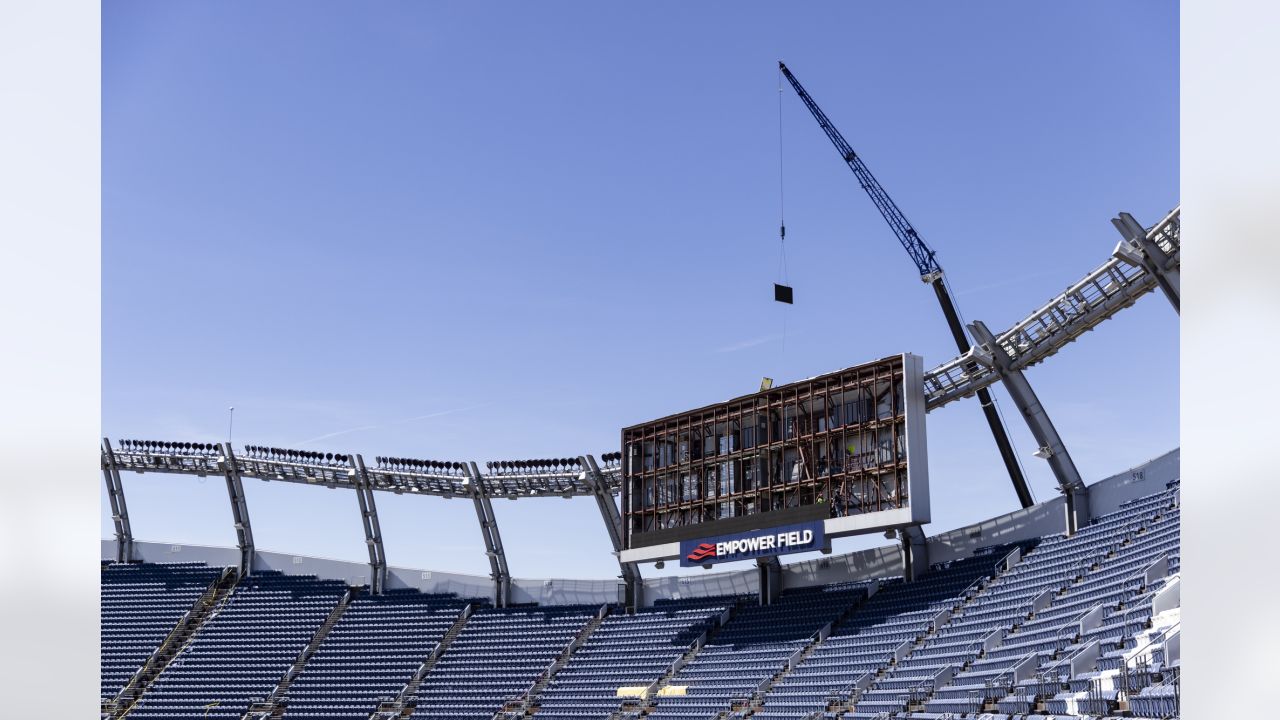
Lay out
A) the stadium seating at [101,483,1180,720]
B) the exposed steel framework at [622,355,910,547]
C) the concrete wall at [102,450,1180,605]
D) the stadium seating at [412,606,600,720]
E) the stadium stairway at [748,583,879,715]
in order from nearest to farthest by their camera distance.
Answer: the stadium seating at [101,483,1180,720] → the concrete wall at [102,450,1180,605] → the exposed steel framework at [622,355,910,547] → the stadium stairway at [748,583,879,715] → the stadium seating at [412,606,600,720]

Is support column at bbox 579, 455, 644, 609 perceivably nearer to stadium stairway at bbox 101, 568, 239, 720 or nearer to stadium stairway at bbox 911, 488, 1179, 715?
stadium stairway at bbox 911, 488, 1179, 715

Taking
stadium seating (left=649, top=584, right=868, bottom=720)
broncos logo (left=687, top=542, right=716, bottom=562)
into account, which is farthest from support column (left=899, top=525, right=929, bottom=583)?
broncos logo (left=687, top=542, right=716, bottom=562)

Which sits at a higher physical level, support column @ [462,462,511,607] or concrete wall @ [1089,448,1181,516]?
support column @ [462,462,511,607]

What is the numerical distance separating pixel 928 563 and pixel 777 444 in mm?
5536

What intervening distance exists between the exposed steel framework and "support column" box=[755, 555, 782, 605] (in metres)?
3.48

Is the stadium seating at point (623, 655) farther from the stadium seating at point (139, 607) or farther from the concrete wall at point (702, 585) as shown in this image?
the stadium seating at point (139, 607)

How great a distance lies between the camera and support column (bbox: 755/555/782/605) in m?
36.2

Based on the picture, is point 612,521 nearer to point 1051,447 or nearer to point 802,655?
point 802,655

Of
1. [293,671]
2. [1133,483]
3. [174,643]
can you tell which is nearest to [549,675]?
[293,671]

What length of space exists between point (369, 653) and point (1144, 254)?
28270mm

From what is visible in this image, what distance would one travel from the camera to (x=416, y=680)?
39375mm
